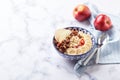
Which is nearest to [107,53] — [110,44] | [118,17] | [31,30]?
[110,44]

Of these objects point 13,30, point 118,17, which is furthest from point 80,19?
Result: point 13,30

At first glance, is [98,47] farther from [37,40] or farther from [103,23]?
[37,40]

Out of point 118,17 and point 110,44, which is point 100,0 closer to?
point 118,17

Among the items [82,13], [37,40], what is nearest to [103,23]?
[82,13]

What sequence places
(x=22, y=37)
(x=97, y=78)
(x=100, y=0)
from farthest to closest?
(x=100, y=0), (x=22, y=37), (x=97, y=78)

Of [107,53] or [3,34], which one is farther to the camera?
[3,34]

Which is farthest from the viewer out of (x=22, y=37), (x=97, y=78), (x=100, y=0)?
(x=100, y=0)
